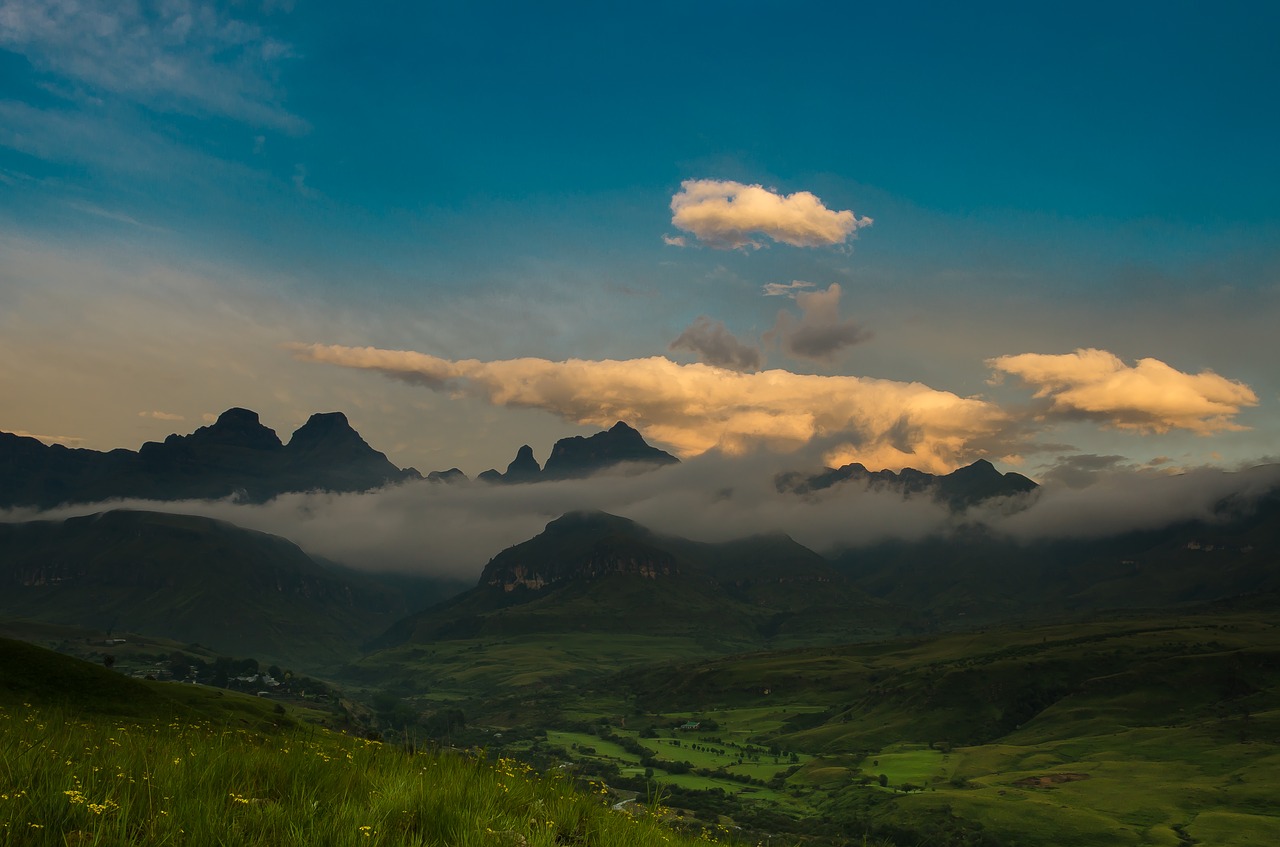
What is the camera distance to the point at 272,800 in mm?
8281

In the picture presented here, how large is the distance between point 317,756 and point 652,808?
4607mm

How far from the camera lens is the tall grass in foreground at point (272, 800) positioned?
6.76m

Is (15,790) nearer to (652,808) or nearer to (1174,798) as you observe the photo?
(652,808)

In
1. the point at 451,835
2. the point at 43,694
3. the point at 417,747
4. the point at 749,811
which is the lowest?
the point at 749,811

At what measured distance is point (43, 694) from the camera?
2805 inches

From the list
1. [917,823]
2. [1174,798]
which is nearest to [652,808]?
[917,823]

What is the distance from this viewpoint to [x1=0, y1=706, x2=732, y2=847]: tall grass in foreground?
266 inches

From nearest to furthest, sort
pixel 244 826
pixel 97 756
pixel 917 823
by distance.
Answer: pixel 244 826 → pixel 97 756 → pixel 917 823

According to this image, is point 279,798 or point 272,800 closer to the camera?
point 272,800

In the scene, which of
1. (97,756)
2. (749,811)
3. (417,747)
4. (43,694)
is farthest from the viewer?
(749,811)

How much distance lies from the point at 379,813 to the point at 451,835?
0.77m

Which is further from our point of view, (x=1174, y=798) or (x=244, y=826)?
(x=1174, y=798)

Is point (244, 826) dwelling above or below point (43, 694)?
above

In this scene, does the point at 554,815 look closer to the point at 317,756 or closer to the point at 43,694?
the point at 317,756
